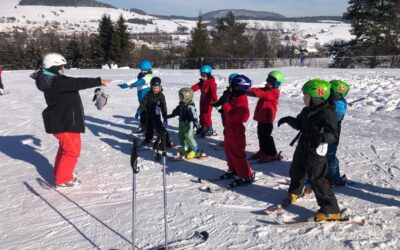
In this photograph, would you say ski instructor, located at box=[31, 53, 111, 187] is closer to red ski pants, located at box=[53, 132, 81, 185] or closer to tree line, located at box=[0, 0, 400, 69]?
red ski pants, located at box=[53, 132, 81, 185]

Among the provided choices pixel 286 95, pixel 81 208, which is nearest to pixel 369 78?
pixel 286 95

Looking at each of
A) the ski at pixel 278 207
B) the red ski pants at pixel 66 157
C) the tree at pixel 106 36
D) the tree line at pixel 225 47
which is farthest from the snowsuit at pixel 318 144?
the tree at pixel 106 36

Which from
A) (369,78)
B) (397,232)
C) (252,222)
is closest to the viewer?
(397,232)

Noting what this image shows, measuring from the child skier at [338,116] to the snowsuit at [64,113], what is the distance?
3.41 meters

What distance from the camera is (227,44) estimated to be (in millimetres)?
55094

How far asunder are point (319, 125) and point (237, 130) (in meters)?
1.57

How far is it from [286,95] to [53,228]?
1091 cm

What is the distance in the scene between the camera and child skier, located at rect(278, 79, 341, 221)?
4.30 m

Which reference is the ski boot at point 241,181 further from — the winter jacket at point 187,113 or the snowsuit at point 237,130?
the winter jacket at point 187,113

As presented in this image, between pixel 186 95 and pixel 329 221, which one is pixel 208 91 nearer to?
pixel 186 95

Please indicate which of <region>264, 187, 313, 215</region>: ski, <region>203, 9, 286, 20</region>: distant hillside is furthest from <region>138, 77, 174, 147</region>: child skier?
<region>203, 9, 286, 20</region>: distant hillside

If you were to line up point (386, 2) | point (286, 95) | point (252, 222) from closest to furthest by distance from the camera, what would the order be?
point (252, 222), point (286, 95), point (386, 2)

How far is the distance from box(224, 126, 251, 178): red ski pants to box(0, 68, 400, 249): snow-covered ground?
0.27 metres

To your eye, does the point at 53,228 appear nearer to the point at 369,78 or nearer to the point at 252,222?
the point at 252,222
